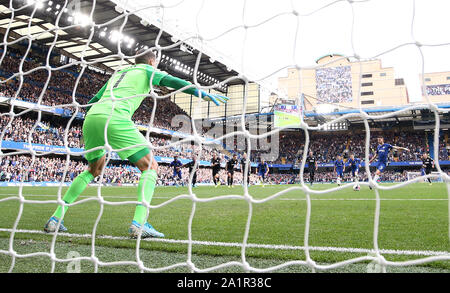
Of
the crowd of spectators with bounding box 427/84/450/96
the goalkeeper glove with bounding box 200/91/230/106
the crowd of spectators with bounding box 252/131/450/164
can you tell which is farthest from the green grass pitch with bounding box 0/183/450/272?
the crowd of spectators with bounding box 427/84/450/96

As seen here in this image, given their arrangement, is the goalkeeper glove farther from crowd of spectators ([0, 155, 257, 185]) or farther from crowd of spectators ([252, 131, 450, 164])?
crowd of spectators ([252, 131, 450, 164])

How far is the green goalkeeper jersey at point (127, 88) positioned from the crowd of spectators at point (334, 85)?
36984 mm

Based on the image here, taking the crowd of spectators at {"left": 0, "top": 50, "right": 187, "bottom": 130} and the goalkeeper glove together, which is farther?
the crowd of spectators at {"left": 0, "top": 50, "right": 187, "bottom": 130}

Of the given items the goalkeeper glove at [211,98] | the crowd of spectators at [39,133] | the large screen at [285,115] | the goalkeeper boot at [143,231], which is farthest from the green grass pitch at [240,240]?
the large screen at [285,115]

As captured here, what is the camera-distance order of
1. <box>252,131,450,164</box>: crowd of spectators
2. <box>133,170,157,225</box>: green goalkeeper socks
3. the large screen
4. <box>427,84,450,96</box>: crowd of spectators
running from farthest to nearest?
1. <box>427,84,450,96</box>: crowd of spectators
2. <box>252,131,450,164</box>: crowd of spectators
3. the large screen
4. <box>133,170,157,225</box>: green goalkeeper socks

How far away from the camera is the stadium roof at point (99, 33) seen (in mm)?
17875

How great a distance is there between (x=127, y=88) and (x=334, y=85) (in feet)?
131

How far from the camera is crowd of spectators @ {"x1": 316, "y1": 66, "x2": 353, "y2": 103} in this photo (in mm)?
38656

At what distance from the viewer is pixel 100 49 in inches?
997

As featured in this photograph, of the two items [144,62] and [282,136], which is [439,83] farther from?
[144,62]

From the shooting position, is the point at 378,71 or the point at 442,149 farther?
the point at 378,71

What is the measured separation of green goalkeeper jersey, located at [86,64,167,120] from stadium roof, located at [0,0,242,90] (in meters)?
11.8
